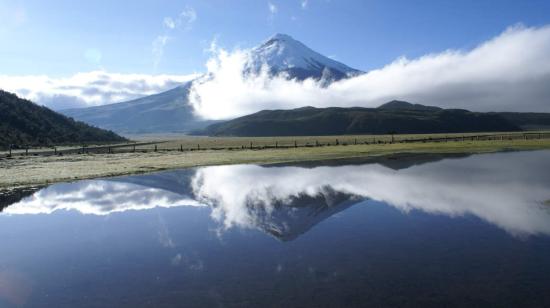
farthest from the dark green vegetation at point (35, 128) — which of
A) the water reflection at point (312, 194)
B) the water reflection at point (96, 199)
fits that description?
the water reflection at point (312, 194)

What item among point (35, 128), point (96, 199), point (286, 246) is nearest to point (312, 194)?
point (286, 246)

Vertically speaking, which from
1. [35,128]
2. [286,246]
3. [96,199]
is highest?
[35,128]

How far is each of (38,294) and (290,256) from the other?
9.66 m

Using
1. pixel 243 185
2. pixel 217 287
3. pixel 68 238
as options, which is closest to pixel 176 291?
pixel 217 287

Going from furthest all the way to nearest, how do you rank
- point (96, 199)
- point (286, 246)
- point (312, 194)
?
point (96, 199), point (312, 194), point (286, 246)

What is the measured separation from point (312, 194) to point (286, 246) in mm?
15849

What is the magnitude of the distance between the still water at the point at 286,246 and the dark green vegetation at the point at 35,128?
100 meters

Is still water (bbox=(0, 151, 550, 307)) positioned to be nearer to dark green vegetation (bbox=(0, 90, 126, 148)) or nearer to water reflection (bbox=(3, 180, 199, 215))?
water reflection (bbox=(3, 180, 199, 215))

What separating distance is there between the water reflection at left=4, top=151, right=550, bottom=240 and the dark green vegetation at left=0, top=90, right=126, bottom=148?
88126mm

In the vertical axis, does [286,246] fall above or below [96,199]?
below

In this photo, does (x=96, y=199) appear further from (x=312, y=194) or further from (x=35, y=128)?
(x=35, y=128)

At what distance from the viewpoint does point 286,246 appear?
19594 millimetres

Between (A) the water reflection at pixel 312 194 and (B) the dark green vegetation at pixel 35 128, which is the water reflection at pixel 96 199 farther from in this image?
(B) the dark green vegetation at pixel 35 128

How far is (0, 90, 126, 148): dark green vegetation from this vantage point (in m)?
127
